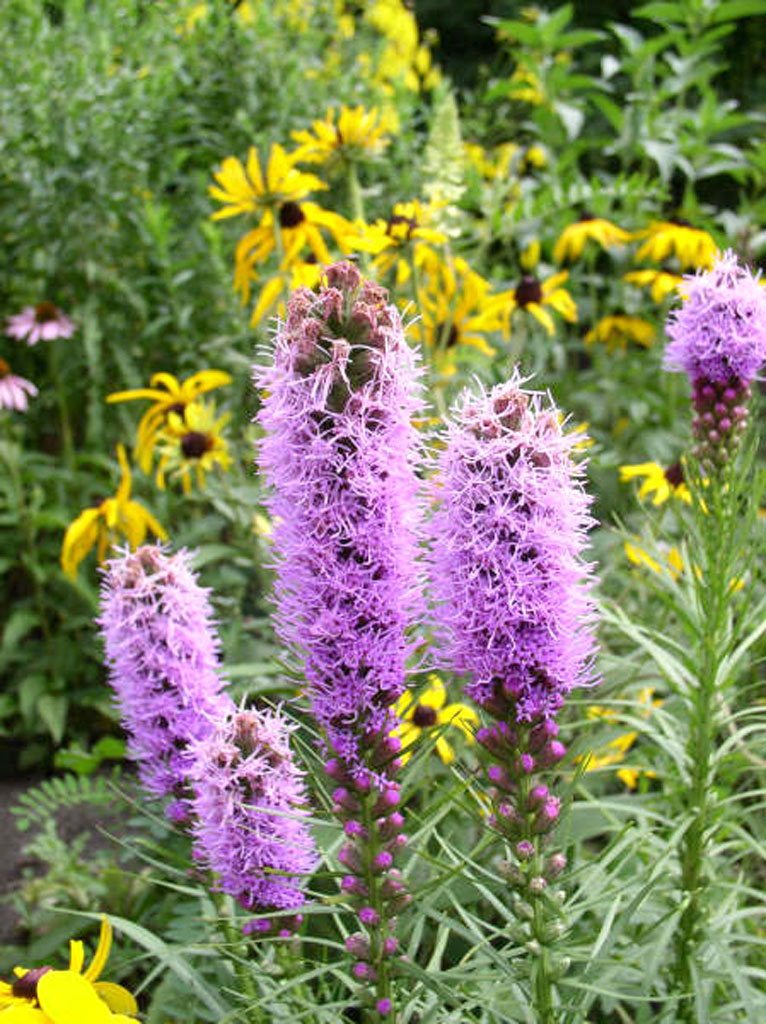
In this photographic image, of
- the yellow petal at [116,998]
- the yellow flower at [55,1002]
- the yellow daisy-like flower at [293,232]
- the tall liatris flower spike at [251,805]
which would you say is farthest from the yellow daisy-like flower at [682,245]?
the yellow flower at [55,1002]

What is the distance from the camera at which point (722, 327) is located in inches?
71.6

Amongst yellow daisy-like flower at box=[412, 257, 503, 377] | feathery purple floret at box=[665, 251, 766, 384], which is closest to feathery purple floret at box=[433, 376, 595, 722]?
feathery purple floret at box=[665, 251, 766, 384]

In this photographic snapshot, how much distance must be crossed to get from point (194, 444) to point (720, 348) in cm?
132

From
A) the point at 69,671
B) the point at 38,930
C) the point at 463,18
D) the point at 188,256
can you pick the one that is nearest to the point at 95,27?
the point at 188,256

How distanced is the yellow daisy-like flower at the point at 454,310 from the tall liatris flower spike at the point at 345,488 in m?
1.74

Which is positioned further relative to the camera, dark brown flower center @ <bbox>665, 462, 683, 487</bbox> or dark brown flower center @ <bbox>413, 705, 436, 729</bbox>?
dark brown flower center @ <bbox>665, 462, 683, 487</bbox>

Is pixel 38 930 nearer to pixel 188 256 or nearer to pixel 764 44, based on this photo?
pixel 188 256

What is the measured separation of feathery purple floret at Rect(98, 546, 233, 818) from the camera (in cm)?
147

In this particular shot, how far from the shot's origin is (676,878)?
1.93 m

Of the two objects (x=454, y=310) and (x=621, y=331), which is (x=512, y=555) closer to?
(x=454, y=310)

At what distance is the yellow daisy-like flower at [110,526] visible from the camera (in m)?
2.61

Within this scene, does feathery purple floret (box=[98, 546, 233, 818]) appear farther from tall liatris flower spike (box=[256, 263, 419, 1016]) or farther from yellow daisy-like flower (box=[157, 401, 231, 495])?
yellow daisy-like flower (box=[157, 401, 231, 495])

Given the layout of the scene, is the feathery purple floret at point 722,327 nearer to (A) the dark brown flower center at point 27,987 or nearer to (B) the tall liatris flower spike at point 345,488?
(B) the tall liatris flower spike at point 345,488

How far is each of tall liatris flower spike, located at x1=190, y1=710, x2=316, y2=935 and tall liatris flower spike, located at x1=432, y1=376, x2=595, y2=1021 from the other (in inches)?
11.4
